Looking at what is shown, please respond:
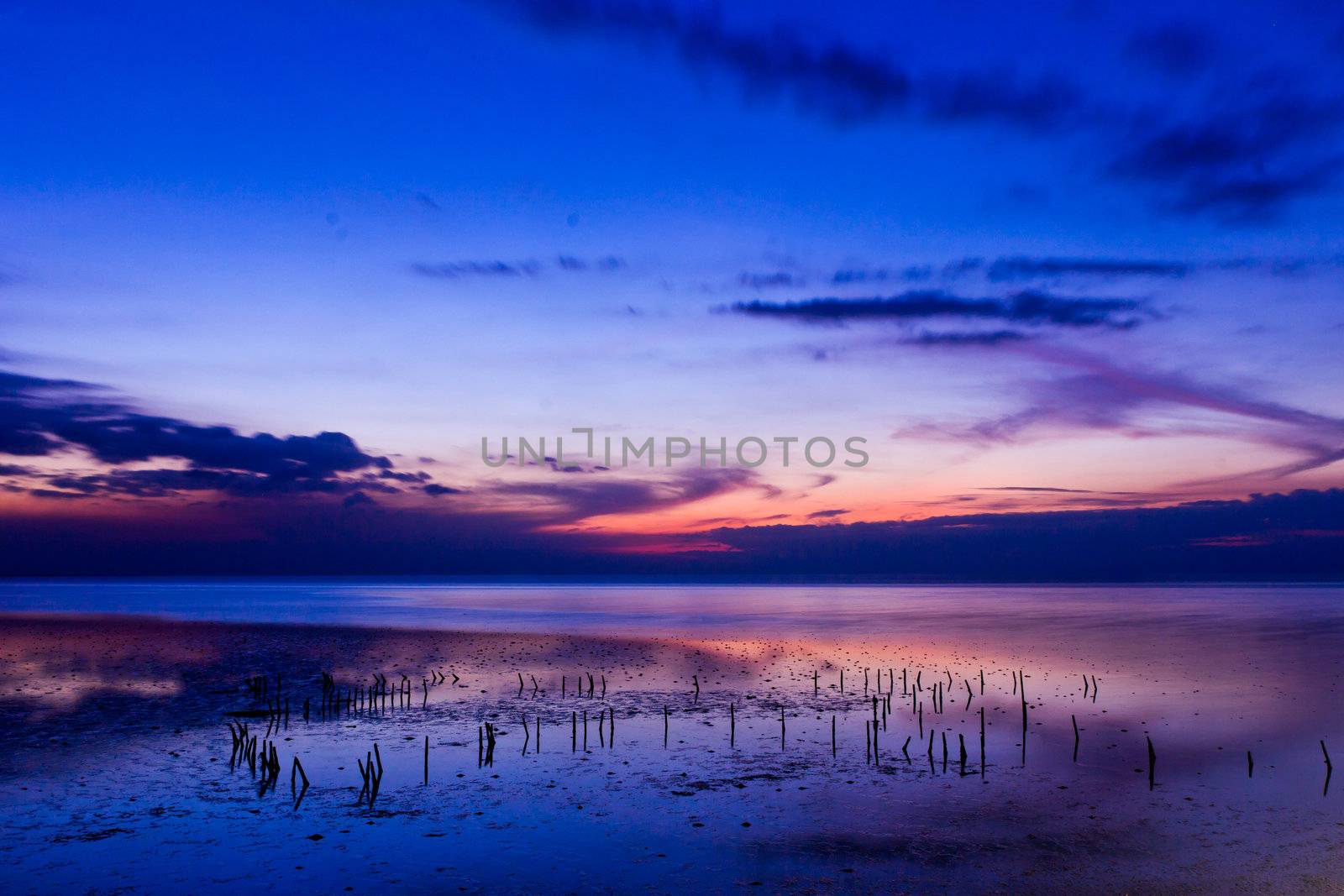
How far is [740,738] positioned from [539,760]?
243 inches

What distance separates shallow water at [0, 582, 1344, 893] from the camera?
15523 millimetres

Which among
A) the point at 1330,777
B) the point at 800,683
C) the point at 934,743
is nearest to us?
the point at 1330,777

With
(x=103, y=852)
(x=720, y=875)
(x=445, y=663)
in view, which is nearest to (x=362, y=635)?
(x=445, y=663)

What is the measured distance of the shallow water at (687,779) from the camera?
1552 centimetres

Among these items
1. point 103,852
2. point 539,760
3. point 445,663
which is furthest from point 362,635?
point 103,852

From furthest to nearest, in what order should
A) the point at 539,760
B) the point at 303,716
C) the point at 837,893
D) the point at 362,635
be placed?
the point at 362,635 < the point at 303,716 < the point at 539,760 < the point at 837,893

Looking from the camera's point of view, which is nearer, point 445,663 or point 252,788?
point 252,788

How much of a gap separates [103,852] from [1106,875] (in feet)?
60.0

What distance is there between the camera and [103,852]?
627 inches

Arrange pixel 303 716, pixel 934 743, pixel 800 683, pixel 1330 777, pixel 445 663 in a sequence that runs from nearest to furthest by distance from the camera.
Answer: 1. pixel 1330 777
2. pixel 934 743
3. pixel 303 716
4. pixel 800 683
5. pixel 445 663

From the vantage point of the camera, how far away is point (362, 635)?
224ft

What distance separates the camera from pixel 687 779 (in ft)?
69.8

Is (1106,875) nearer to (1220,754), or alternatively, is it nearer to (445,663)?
(1220,754)

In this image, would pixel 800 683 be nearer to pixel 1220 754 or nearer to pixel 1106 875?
pixel 1220 754
